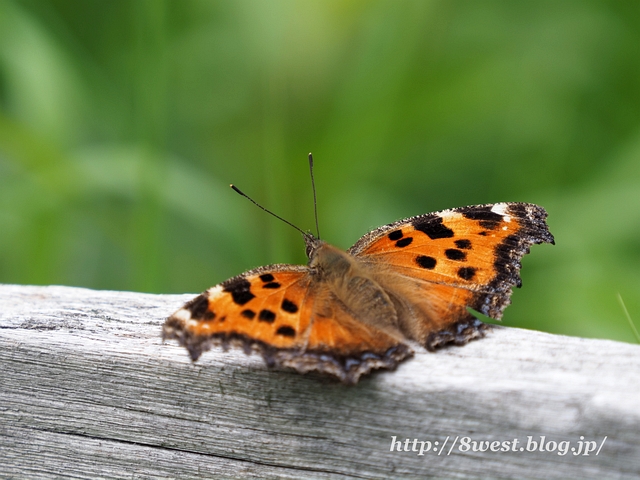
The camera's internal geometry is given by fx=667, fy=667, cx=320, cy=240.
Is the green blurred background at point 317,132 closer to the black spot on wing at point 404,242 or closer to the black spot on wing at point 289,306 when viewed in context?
the black spot on wing at point 404,242

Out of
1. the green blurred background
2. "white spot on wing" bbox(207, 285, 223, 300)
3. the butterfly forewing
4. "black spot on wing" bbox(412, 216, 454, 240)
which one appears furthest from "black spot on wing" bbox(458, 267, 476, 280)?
the green blurred background

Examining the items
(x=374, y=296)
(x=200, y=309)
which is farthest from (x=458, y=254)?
(x=200, y=309)

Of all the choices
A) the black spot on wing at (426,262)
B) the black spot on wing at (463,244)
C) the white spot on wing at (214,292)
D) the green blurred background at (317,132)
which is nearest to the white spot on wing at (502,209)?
the black spot on wing at (463,244)

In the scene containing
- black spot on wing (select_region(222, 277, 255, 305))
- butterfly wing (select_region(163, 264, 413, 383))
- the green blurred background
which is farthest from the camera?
the green blurred background

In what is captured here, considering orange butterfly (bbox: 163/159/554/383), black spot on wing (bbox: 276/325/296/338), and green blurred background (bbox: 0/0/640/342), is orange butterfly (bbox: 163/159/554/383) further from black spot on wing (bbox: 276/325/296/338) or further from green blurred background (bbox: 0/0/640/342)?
green blurred background (bbox: 0/0/640/342)

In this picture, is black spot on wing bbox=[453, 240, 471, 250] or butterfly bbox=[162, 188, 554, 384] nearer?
butterfly bbox=[162, 188, 554, 384]

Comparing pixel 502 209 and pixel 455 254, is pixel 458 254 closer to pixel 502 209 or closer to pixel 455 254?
pixel 455 254
